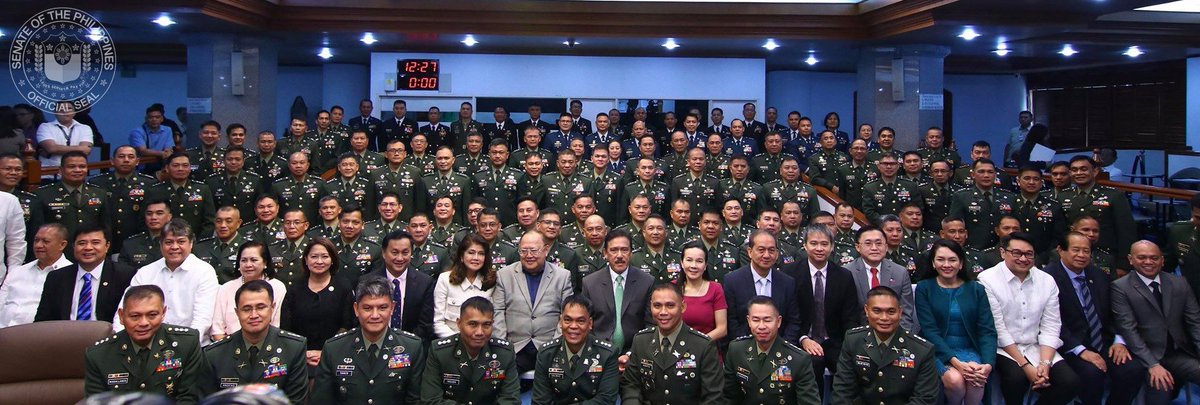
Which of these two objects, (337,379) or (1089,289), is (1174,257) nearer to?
(1089,289)

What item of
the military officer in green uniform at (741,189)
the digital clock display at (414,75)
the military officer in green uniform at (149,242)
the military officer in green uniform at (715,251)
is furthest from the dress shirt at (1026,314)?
the digital clock display at (414,75)

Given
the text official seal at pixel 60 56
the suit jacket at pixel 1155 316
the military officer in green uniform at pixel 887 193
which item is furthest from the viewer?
the text official seal at pixel 60 56

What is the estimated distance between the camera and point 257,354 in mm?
4016

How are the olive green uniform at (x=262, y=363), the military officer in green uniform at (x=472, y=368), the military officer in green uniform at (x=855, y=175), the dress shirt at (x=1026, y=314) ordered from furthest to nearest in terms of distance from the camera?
the military officer in green uniform at (x=855, y=175)
the dress shirt at (x=1026, y=314)
the military officer in green uniform at (x=472, y=368)
the olive green uniform at (x=262, y=363)

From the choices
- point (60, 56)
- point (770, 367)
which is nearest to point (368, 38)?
point (60, 56)

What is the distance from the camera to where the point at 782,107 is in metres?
13.4

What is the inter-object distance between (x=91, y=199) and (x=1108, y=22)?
9.80 metres

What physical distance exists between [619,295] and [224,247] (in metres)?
2.55

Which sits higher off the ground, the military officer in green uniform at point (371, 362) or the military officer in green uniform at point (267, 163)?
the military officer in green uniform at point (267, 163)

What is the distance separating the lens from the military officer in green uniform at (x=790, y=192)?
7.34m

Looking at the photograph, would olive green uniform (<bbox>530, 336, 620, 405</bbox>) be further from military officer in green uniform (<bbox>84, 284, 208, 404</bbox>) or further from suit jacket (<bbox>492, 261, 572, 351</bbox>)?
military officer in green uniform (<bbox>84, 284, 208, 404</bbox>)

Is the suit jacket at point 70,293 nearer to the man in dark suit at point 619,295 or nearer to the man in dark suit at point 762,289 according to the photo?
the man in dark suit at point 619,295

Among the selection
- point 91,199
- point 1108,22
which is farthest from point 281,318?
point 1108,22

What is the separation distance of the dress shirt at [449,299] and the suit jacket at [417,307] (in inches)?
1.3
